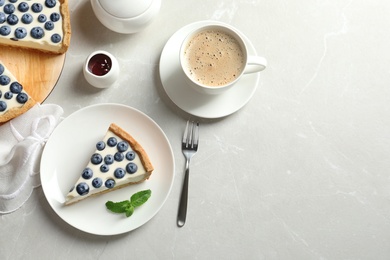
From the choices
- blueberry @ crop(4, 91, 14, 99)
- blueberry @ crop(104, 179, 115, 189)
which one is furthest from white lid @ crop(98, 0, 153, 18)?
blueberry @ crop(104, 179, 115, 189)

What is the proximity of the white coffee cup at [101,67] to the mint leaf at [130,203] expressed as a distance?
1.42 ft

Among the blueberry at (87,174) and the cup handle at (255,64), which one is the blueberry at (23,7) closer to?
the blueberry at (87,174)

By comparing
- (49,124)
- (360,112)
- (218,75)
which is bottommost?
(49,124)

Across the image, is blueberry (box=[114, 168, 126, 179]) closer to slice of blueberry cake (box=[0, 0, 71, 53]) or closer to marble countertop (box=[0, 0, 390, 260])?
marble countertop (box=[0, 0, 390, 260])

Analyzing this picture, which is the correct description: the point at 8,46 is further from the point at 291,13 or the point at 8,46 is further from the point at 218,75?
the point at 291,13

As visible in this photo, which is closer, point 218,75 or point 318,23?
point 218,75

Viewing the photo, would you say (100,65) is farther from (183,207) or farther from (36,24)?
(183,207)

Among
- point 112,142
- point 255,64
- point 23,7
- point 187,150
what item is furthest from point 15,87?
point 255,64

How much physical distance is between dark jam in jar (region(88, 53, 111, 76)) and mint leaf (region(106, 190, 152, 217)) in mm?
468

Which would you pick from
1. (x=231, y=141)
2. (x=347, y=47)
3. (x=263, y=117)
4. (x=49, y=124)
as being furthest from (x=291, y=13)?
(x=49, y=124)

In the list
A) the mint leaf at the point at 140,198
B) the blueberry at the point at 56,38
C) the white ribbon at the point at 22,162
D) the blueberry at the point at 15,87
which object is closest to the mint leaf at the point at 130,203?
the mint leaf at the point at 140,198

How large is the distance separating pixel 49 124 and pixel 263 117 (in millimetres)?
810

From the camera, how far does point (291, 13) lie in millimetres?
2023

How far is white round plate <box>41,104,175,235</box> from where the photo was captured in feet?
6.00
